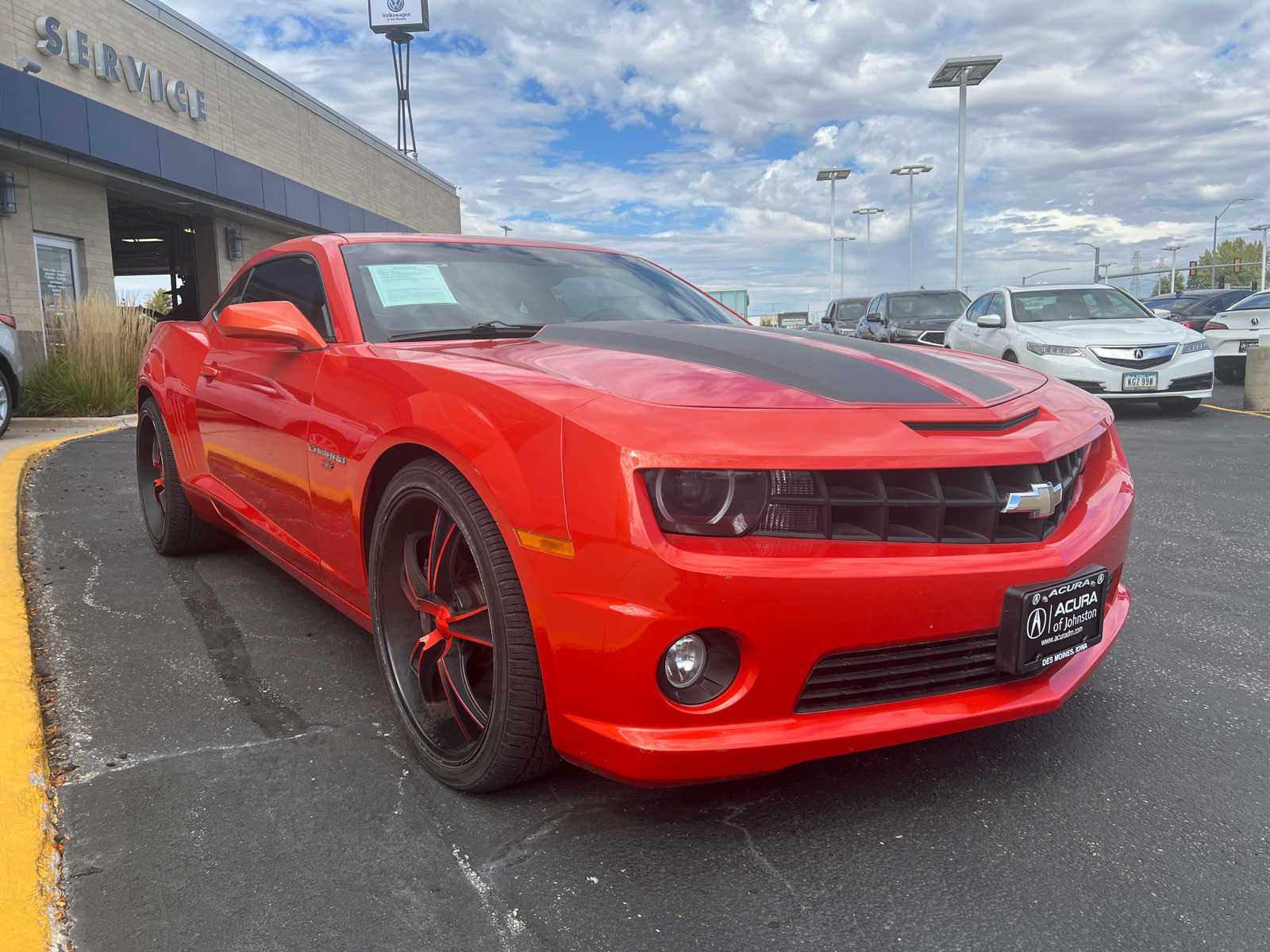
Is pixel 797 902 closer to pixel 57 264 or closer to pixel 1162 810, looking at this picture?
pixel 1162 810

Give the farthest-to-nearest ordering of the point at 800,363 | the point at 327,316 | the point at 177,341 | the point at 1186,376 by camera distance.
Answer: the point at 1186,376
the point at 177,341
the point at 327,316
the point at 800,363

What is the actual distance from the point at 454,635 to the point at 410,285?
1230 mm

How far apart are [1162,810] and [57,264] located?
14.9 meters

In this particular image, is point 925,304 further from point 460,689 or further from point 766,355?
point 460,689

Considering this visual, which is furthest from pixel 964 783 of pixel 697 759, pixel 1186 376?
pixel 1186 376

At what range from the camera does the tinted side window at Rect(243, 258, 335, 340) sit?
298cm

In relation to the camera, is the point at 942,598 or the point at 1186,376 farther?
the point at 1186,376

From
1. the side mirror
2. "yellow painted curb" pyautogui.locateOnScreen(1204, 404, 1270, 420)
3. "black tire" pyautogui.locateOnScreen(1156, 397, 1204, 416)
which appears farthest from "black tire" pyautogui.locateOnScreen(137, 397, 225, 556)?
"yellow painted curb" pyautogui.locateOnScreen(1204, 404, 1270, 420)

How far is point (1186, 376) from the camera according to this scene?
970cm

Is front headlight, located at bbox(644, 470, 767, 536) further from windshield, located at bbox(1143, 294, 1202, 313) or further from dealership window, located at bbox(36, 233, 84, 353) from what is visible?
windshield, located at bbox(1143, 294, 1202, 313)

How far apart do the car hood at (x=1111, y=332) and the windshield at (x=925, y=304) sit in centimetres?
745

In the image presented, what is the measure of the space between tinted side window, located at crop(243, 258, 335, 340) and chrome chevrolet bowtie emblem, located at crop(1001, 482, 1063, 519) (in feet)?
6.37

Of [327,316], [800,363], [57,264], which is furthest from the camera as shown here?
[57,264]

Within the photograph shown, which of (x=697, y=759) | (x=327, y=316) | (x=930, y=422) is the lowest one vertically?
(x=697, y=759)
